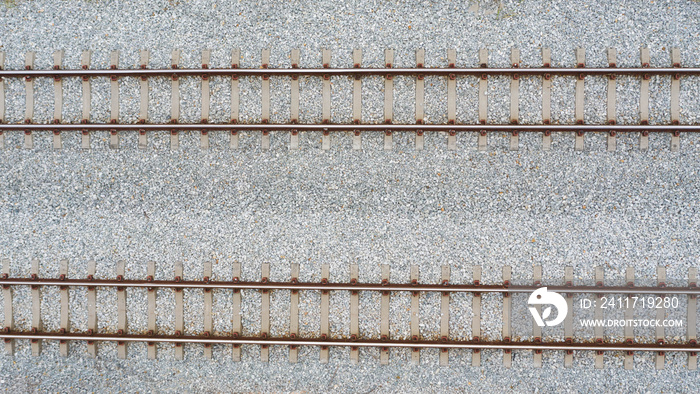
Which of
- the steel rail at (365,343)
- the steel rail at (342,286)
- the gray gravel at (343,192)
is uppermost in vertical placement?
the gray gravel at (343,192)

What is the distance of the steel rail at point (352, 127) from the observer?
4.69 metres

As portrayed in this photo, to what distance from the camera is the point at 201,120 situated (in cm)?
490

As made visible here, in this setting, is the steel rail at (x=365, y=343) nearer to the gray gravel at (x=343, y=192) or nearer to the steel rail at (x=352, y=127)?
the gray gravel at (x=343, y=192)

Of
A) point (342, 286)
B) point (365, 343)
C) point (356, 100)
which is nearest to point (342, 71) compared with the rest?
point (356, 100)

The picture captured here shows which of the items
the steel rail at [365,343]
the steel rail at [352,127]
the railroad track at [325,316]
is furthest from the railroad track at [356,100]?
the steel rail at [365,343]

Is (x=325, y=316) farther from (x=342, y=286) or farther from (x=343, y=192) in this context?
(x=343, y=192)

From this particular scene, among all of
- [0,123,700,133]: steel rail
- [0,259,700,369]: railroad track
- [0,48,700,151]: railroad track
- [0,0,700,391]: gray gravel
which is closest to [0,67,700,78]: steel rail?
[0,48,700,151]: railroad track

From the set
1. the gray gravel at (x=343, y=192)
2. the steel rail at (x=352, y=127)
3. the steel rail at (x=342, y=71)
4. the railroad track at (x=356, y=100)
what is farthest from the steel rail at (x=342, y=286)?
the steel rail at (x=342, y=71)

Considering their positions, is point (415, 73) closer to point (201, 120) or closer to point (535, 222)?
point (535, 222)

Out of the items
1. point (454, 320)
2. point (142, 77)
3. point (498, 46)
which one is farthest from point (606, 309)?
point (142, 77)

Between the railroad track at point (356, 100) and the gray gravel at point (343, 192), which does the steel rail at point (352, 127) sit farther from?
the gray gravel at point (343, 192)

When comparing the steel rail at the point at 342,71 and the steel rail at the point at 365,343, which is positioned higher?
the steel rail at the point at 342,71

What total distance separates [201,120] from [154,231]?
1.63m

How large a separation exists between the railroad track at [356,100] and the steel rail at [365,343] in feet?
8.32
